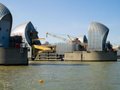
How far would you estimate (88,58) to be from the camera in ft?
496

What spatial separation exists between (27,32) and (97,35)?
3421 cm

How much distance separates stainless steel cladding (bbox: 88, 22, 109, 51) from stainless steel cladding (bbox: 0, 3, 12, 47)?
7129cm

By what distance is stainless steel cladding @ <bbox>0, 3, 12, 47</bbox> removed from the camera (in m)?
85.6

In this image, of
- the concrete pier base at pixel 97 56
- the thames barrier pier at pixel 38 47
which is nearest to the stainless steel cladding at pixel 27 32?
the thames barrier pier at pixel 38 47

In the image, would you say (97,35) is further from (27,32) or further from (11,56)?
(11,56)

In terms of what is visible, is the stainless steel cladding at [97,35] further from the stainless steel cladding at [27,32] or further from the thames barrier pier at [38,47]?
the stainless steel cladding at [27,32]

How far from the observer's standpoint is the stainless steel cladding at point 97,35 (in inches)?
6024

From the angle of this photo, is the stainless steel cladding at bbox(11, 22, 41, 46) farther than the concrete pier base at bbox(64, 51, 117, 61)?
Yes

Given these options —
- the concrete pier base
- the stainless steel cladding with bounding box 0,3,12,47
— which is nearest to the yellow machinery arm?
the concrete pier base

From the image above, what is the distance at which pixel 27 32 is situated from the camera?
555 ft

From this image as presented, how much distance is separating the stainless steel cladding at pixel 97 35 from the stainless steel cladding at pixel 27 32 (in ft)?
97.7

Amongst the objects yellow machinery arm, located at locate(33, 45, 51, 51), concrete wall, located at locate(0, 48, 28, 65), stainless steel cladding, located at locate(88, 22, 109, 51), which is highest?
stainless steel cladding, located at locate(88, 22, 109, 51)

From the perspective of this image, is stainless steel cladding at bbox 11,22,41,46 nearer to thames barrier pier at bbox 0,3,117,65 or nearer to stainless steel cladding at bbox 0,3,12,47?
thames barrier pier at bbox 0,3,117,65

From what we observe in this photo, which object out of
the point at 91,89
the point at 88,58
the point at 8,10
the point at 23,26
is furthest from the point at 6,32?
the point at 23,26
